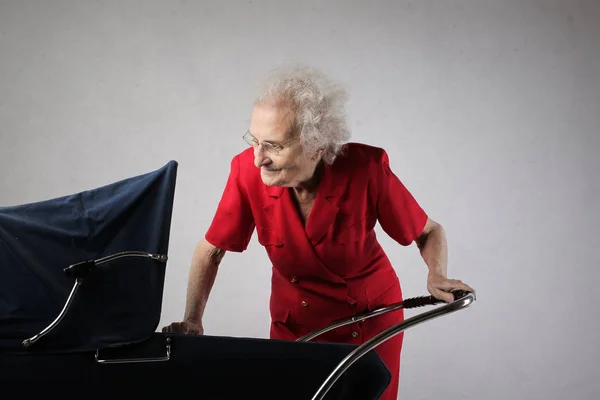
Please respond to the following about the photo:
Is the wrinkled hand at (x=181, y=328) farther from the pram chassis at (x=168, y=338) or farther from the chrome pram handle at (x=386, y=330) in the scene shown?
the chrome pram handle at (x=386, y=330)

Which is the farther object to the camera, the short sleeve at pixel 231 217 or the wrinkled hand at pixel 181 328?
the short sleeve at pixel 231 217

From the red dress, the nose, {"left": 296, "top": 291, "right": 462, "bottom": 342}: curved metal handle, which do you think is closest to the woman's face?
the nose

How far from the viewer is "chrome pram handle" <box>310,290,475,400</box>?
5.85 feet

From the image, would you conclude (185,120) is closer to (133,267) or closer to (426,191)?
(426,191)

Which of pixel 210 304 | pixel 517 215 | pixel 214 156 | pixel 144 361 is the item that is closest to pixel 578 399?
pixel 517 215

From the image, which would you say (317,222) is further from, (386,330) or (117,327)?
(117,327)

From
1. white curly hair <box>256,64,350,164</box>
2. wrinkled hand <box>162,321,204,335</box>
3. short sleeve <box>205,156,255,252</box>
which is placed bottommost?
wrinkled hand <box>162,321,204,335</box>

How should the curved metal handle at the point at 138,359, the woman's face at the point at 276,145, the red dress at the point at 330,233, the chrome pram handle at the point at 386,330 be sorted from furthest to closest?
the red dress at the point at 330,233
the woman's face at the point at 276,145
the curved metal handle at the point at 138,359
the chrome pram handle at the point at 386,330

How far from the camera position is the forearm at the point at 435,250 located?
233 cm

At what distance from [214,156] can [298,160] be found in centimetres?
185

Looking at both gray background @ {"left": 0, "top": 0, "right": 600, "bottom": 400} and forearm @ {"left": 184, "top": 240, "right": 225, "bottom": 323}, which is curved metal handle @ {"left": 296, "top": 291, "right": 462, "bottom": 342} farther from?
gray background @ {"left": 0, "top": 0, "right": 600, "bottom": 400}

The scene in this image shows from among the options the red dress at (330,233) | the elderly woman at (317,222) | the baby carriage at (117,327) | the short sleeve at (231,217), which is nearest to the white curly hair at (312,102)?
the elderly woman at (317,222)

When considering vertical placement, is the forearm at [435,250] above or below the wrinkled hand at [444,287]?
above

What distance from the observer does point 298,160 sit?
7.09 ft
